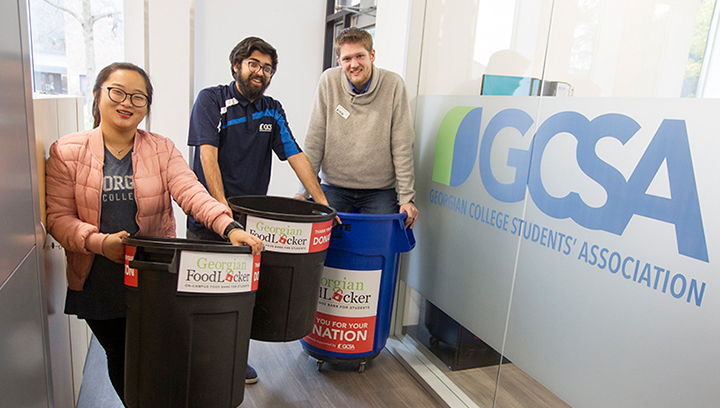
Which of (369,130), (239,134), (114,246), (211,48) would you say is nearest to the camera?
(114,246)

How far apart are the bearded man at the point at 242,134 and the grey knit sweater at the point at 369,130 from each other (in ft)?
0.77

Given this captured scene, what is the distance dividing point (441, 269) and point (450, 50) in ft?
3.59

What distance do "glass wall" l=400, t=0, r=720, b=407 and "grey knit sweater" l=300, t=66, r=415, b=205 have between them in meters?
0.19

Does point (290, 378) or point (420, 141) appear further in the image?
point (420, 141)

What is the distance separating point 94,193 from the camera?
55.7 inches

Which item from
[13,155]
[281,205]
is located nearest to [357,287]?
[281,205]

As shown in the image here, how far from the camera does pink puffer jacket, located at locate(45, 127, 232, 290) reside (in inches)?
54.6

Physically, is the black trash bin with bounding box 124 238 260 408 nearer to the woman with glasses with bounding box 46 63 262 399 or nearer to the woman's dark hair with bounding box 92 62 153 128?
the woman with glasses with bounding box 46 63 262 399

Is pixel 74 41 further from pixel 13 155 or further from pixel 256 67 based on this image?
pixel 13 155

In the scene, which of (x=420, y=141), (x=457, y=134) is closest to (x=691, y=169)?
(x=457, y=134)

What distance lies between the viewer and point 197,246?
4.00 ft

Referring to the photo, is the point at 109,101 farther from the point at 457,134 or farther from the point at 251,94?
the point at 457,134

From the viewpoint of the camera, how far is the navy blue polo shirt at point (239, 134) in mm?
2059

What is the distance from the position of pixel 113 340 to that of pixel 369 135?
142 centimetres
